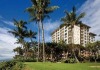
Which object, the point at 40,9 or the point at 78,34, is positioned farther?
the point at 78,34

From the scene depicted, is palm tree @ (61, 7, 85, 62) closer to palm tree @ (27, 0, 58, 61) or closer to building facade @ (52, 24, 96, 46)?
palm tree @ (27, 0, 58, 61)

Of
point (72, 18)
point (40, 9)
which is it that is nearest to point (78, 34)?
point (72, 18)

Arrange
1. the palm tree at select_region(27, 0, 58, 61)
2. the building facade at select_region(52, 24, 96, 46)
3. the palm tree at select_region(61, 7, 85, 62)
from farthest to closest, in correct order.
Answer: the building facade at select_region(52, 24, 96, 46), the palm tree at select_region(61, 7, 85, 62), the palm tree at select_region(27, 0, 58, 61)

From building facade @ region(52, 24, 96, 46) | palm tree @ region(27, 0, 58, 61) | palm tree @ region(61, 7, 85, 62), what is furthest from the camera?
building facade @ region(52, 24, 96, 46)

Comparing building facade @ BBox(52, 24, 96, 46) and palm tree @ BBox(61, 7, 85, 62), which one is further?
building facade @ BBox(52, 24, 96, 46)

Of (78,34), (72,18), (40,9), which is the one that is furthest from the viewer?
(78,34)

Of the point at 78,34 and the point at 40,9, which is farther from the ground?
the point at 78,34

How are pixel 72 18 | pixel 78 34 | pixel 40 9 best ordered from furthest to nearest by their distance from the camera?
pixel 78 34 → pixel 72 18 → pixel 40 9

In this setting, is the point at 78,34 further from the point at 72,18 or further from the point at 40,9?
the point at 40,9

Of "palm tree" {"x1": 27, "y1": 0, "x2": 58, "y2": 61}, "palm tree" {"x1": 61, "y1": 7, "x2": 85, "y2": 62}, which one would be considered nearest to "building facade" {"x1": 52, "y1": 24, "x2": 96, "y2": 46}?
"palm tree" {"x1": 61, "y1": 7, "x2": 85, "y2": 62}

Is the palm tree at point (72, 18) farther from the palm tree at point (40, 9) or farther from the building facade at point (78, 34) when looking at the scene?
the building facade at point (78, 34)

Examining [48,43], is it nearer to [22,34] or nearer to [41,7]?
[22,34]

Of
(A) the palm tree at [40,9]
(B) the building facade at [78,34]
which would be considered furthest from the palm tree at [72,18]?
(B) the building facade at [78,34]

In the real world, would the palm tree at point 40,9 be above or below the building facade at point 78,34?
below
